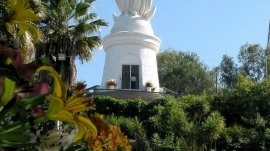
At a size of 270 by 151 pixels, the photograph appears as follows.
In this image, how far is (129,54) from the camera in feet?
99.8

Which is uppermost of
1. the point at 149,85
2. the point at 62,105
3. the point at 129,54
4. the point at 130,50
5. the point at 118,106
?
the point at 130,50

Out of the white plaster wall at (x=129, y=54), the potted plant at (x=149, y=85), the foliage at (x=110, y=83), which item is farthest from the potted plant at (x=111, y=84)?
the white plaster wall at (x=129, y=54)

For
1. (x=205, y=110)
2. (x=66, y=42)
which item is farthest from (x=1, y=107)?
(x=205, y=110)

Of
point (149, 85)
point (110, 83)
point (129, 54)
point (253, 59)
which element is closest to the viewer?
point (110, 83)

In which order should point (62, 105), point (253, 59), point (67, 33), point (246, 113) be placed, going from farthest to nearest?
point (253, 59) → point (246, 113) → point (67, 33) → point (62, 105)

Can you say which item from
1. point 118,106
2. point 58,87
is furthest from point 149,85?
point 58,87

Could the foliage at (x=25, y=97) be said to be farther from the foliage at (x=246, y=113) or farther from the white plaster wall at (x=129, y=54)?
the white plaster wall at (x=129, y=54)

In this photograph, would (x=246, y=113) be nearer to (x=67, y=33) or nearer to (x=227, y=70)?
(x=67, y=33)

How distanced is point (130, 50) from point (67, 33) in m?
12.8

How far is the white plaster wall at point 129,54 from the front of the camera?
3027 cm

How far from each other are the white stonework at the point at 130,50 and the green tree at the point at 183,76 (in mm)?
15506

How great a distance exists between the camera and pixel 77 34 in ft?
58.9

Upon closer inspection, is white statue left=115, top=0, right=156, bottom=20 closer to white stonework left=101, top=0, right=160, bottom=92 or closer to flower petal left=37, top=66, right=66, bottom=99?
white stonework left=101, top=0, right=160, bottom=92

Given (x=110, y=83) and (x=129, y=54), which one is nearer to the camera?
(x=110, y=83)
